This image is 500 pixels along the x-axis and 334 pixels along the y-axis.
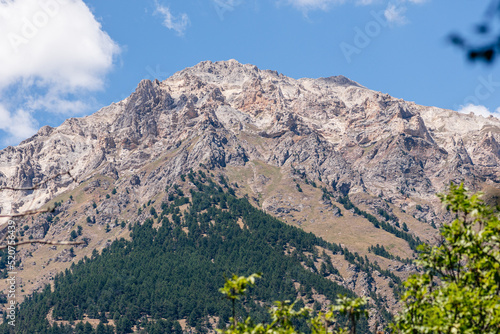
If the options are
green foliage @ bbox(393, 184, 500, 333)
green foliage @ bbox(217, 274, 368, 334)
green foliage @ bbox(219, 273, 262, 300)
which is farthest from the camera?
green foliage @ bbox(217, 274, 368, 334)

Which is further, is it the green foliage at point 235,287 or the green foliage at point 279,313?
the green foliage at point 279,313

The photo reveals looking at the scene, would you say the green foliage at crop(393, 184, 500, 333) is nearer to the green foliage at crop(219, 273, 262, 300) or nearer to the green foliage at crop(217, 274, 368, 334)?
the green foliage at crop(217, 274, 368, 334)

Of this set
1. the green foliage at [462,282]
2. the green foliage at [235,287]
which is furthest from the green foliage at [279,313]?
the green foliage at [462,282]

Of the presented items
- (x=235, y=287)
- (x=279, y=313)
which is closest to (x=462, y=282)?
(x=279, y=313)

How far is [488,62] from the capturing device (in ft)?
29.0

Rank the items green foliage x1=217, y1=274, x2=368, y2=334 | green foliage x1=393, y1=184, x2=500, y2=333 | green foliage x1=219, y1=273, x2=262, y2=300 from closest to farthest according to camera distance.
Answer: green foliage x1=393, y1=184, x2=500, y2=333, green foliage x1=219, y1=273, x2=262, y2=300, green foliage x1=217, y1=274, x2=368, y2=334

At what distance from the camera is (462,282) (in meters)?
22.6

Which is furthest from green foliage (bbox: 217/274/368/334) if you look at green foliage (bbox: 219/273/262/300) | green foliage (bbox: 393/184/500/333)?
green foliage (bbox: 393/184/500/333)

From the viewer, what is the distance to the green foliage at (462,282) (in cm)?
1988

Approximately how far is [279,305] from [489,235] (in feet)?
32.1

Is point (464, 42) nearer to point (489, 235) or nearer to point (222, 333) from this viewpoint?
point (489, 235)

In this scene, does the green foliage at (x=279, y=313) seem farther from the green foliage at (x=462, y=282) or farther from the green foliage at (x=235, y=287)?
the green foliage at (x=462, y=282)

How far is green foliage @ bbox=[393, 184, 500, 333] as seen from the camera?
65.2ft

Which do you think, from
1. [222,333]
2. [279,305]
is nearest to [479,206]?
[279,305]
